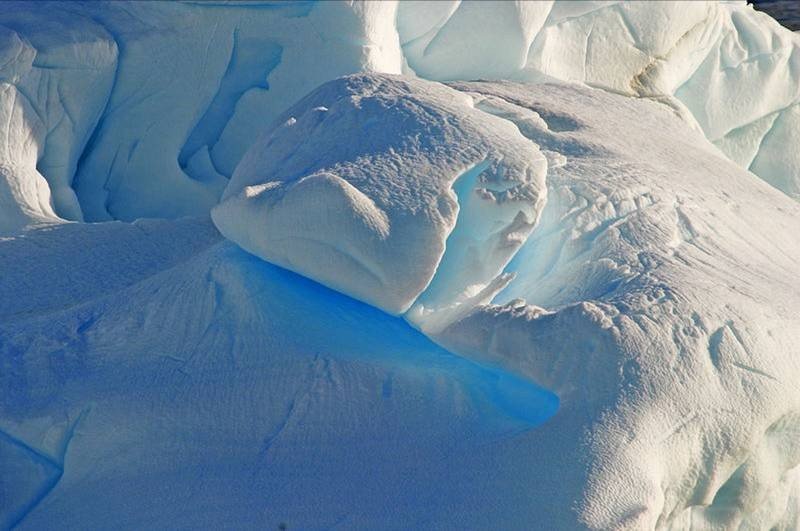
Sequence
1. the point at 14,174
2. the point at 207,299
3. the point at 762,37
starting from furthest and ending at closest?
the point at 762,37 → the point at 14,174 → the point at 207,299

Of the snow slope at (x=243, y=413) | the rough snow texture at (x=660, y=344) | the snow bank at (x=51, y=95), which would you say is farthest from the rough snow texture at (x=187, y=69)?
the rough snow texture at (x=660, y=344)

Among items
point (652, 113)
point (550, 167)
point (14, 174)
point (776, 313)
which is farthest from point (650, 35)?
point (14, 174)

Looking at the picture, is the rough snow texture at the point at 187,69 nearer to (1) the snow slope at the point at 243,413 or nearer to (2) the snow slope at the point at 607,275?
(2) the snow slope at the point at 607,275

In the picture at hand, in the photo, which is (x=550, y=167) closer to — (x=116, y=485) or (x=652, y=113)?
(x=652, y=113)

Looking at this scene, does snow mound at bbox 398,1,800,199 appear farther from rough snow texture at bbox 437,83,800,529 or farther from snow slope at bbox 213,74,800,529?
rough snow texture at bbox 437,83,800,529

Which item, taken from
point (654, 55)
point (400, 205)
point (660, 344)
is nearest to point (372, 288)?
point (400, 205)

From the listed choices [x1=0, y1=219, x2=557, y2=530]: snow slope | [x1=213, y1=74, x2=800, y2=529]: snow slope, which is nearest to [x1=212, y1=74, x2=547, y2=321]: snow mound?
[x1=213, y1=74, x2=800, y2=529]: snow slope

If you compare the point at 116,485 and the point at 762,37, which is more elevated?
the point at 762,37

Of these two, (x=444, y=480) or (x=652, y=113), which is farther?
(x=652, y=113)
